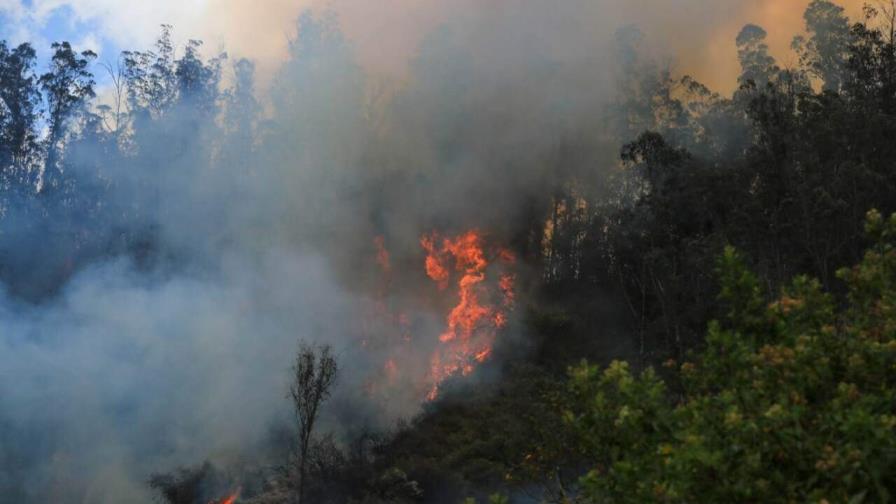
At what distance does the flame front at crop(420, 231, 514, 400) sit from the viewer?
1187 inches

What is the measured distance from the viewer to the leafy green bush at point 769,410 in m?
4.54

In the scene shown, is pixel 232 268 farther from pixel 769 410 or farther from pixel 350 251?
pixel 769 410

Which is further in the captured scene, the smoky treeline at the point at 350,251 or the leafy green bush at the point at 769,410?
the smoky treeline at the point at 350,251

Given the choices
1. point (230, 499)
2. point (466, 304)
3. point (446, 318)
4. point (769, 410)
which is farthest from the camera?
point (466, 304)

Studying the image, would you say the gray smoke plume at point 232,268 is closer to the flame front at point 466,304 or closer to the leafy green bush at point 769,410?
the flame front at point 466,304

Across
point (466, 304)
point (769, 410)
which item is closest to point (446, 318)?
point (466, 304)

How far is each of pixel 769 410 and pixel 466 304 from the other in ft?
91.3

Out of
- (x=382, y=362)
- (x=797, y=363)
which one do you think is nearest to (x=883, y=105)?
(x=382, y=362)

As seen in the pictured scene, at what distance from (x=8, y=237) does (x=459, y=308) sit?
22.9 meters

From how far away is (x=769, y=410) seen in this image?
463 centimetres

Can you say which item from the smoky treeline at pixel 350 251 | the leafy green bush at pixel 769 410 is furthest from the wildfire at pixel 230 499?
the leafy green bush at pixel 769 410

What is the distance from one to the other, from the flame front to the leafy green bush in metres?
22.7

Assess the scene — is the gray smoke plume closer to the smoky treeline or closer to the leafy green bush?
the smoky treeline

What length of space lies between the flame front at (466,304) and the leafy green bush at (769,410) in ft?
74.3
